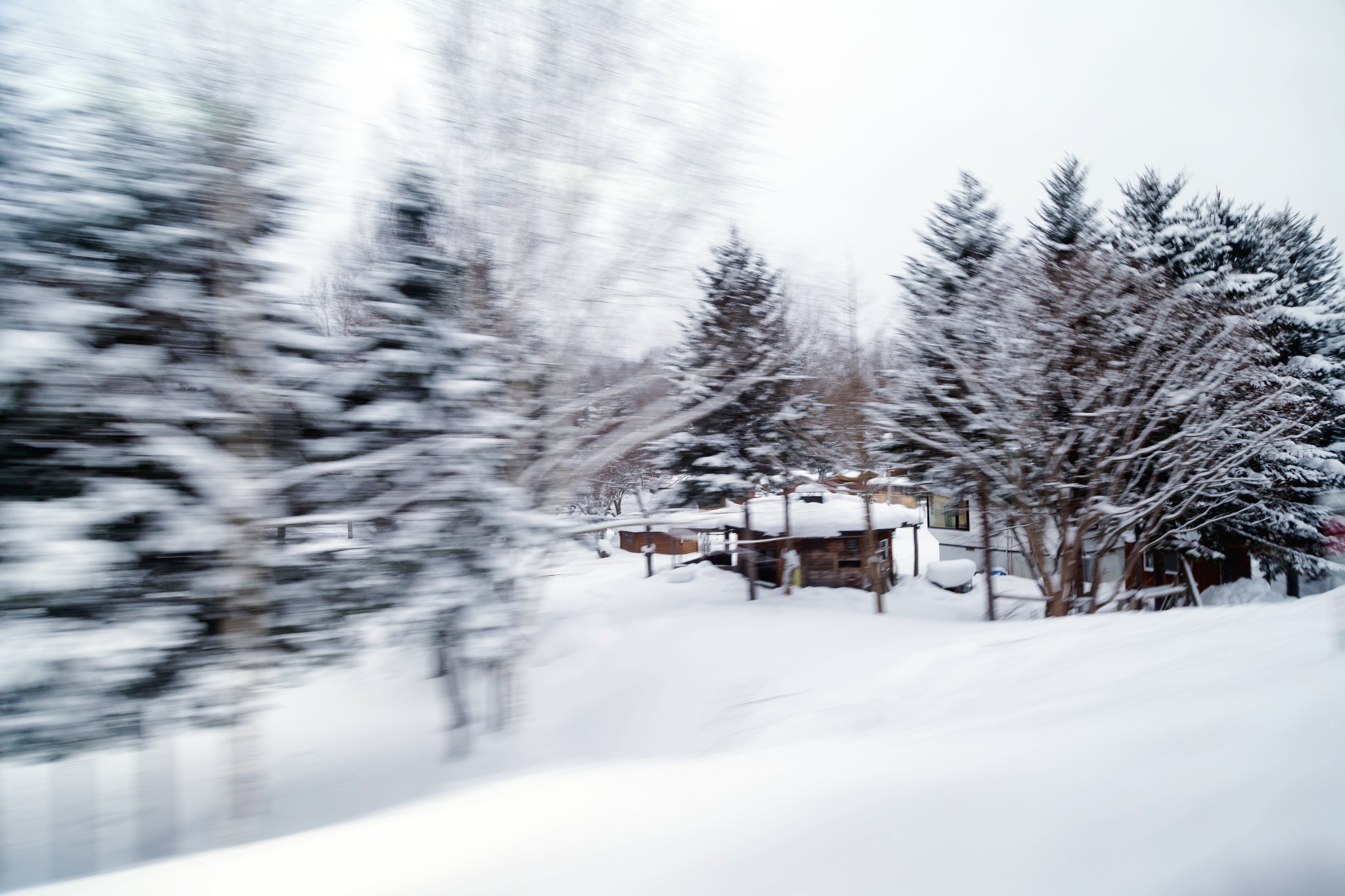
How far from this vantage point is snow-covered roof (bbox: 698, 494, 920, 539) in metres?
16.0

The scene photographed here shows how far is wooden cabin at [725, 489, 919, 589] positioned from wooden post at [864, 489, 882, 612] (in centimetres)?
17

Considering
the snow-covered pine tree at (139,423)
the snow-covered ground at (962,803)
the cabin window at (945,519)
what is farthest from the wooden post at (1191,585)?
the snow-covered pine tree at (139,423)

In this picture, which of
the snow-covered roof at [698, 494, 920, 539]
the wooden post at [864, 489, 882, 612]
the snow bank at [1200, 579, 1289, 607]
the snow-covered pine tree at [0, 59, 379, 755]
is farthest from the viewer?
the snow-covered roof at [698, 494, 920, 539]

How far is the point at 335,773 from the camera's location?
5426 mm

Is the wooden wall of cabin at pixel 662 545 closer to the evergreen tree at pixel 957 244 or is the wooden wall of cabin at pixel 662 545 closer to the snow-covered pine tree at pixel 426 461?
the evergreen tree at pixel 957 244

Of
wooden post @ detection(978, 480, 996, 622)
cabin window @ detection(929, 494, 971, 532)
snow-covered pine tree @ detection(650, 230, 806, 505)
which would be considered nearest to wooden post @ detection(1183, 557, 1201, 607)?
wooden post @ detection(978, 480, 996, 622)

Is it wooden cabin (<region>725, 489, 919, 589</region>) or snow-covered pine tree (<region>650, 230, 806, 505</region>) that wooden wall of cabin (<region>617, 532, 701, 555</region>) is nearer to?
wooden cabin (<region>725, 489, 919, 589</region>)

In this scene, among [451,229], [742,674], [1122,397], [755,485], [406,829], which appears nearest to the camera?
[406,829]

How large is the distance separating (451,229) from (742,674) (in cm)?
614

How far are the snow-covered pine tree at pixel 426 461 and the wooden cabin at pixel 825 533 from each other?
10.6 metres

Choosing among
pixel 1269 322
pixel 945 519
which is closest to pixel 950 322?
pixel 1269 322

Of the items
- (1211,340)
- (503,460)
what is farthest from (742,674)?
(1211,340)

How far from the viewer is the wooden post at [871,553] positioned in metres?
14.6

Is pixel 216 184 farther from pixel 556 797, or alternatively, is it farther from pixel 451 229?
pixel 556 797
